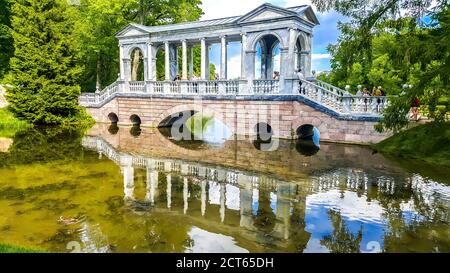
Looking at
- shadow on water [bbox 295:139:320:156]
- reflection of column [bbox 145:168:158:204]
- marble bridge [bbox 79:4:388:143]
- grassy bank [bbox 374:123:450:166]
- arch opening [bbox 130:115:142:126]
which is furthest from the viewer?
arch opening [bbox 130:115:142:126]

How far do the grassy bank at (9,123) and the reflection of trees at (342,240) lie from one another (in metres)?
21.1

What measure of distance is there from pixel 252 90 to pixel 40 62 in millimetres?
15999

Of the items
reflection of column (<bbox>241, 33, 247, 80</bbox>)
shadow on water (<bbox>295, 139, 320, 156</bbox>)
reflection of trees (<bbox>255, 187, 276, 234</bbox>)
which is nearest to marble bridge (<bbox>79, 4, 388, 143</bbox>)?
reflection of column (<bbox>241, 33, 247, 80</bbox>)

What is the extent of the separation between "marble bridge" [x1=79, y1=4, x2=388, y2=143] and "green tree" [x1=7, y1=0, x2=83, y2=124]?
336cm

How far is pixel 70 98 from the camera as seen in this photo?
1020 inches

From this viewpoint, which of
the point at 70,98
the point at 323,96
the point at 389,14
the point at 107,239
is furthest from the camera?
the point at 70,98

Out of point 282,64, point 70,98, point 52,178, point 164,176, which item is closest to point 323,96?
point 282,64

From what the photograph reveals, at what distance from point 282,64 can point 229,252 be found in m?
14.1

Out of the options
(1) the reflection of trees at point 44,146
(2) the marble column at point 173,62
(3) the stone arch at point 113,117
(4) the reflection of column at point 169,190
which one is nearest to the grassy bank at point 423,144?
(4) the reflection of column at point 169,190

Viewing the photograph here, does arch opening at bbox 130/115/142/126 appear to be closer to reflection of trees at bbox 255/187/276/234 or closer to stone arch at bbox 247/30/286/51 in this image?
stone arch at bbox 247/30/286/51

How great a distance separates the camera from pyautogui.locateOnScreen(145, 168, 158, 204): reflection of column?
868cm

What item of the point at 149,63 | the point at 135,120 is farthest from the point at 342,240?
the point at 135,120

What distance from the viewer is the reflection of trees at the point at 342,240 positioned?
19.2 feet

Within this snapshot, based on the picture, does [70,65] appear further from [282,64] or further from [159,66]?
[282,64]
